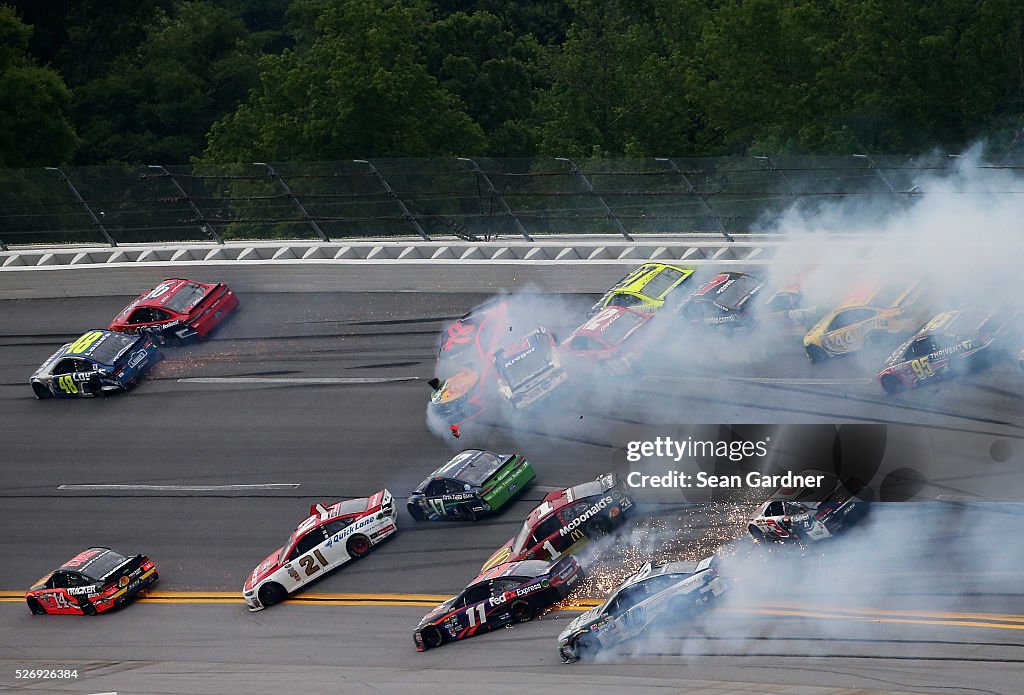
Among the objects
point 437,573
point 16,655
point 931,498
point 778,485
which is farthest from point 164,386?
point 931,498

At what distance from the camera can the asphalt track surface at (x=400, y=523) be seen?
54.7 feet

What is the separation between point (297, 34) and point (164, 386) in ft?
128

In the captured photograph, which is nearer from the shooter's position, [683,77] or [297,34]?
[683,77]

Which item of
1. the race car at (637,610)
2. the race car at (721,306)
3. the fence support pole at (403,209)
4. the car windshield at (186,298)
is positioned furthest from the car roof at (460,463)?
the fence support pole at (403,209)

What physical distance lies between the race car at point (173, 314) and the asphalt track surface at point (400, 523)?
0.47 meters

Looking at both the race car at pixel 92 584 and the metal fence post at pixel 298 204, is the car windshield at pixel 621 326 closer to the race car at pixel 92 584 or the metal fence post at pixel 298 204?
the race car at pixel 92 584

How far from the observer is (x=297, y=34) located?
62906 mm

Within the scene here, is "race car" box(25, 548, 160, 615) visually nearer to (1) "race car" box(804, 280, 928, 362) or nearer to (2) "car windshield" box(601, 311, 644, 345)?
(2) "car windshield" box(601, 311, 644, 345)

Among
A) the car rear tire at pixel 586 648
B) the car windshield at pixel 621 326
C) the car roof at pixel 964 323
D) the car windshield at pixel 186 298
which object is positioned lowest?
the car rear tire at pixel 586 648

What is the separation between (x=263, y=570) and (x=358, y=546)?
1526mm

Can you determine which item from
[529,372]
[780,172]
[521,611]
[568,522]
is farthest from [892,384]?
[521,611]

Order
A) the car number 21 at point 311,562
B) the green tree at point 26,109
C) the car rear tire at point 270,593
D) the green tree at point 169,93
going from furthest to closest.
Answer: the green tree at point 169,93
the green tree at point 26,109
the car number 21 at point 311,562
the car rear tire at point 270,593

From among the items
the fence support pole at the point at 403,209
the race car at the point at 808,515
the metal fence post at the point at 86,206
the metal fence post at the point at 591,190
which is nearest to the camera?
the race car at the point at 808,515

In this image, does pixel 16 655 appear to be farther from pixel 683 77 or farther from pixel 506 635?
pixel 683 77
